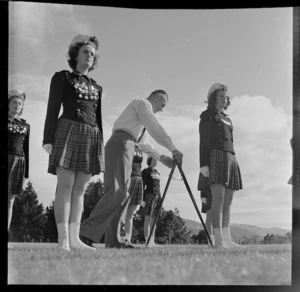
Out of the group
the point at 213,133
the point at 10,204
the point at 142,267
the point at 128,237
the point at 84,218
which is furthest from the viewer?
the point at 213,133

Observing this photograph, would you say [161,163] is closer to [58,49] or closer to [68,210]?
[68,210]

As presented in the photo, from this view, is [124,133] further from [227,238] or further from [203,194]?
[227,238]

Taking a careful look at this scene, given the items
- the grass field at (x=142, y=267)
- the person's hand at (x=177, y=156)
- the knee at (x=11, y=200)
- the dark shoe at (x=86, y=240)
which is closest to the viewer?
the grass field at (x=142, y=267)

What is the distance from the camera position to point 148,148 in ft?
13.5

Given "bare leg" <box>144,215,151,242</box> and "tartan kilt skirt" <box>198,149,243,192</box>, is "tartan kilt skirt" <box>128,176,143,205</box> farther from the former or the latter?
"tartan kilt skirt" <box>198,149,243,192</box>

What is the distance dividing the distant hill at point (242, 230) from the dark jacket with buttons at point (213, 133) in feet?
1.43

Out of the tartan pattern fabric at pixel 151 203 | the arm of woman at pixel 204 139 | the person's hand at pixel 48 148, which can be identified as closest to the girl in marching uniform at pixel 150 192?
the tartan pattern fabric at pixel 151 203

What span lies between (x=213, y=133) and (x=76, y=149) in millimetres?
993

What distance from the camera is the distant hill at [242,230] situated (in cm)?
398

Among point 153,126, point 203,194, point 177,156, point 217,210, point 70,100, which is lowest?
point 217,210

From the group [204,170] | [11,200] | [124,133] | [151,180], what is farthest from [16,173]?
[204,170]

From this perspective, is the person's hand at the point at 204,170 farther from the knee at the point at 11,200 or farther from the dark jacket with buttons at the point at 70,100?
the knee at the point at 11,200

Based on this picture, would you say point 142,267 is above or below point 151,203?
below

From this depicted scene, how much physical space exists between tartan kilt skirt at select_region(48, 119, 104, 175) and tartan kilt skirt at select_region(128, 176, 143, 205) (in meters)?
0.27
